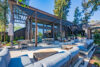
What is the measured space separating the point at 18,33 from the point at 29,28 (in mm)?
2252

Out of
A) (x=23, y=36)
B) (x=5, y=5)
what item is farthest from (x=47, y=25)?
(x=5, y=5)

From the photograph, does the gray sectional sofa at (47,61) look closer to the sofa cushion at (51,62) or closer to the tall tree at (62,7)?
the sofa cushion at (51,62)

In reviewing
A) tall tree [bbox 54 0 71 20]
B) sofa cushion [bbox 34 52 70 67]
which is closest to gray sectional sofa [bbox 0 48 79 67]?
sofa cushion [bbox 34 52 70 67]

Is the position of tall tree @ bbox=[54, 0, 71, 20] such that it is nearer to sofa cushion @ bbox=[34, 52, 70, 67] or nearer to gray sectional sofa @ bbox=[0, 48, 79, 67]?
gray sectional sofa @ bbox=[0, 48, 79, 67]

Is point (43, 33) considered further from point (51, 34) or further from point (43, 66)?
point (43, 66)

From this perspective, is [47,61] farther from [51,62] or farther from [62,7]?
[62,7]

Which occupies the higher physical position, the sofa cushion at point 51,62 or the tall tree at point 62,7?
the tall tree at point 62,7

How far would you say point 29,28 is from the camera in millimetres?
10000

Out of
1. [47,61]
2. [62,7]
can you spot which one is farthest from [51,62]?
[62,7]

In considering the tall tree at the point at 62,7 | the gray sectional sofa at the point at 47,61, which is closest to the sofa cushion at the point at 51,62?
the gray sectional sofa at the point at 47,61

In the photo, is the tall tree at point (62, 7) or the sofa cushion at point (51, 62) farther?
the tall tree at point (62, 7)

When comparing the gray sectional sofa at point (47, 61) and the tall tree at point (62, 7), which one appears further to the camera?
the tall tree at point (62, 7)

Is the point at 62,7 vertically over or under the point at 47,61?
over

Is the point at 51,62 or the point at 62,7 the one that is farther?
the point at 62,7
